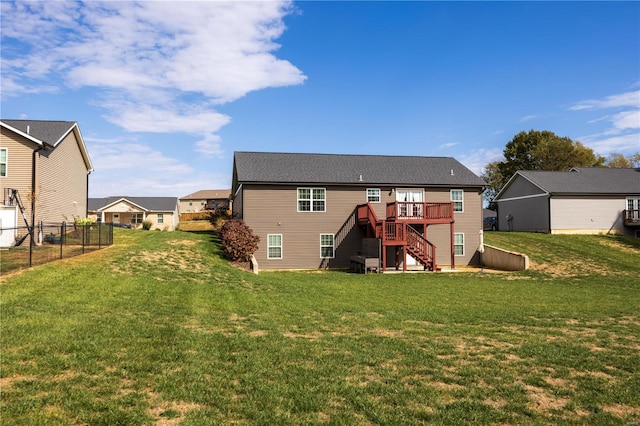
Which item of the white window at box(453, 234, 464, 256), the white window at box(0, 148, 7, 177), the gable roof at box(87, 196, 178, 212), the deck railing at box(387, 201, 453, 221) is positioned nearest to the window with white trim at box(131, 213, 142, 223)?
the gable roof at box(87, 196, 178, 212)

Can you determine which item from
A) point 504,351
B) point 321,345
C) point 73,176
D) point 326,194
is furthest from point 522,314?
point 73,176

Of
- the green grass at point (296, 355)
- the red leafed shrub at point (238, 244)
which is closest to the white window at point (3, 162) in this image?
the green grass at point (296, 355)

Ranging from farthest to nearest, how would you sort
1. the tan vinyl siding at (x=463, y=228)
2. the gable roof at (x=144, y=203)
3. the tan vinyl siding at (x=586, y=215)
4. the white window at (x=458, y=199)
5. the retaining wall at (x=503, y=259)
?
the gable roof at (x=144, y=203) → the tan vinyl siding at (x=586, y=215) → the white window at (x=458, y=199) → the tan vinyl siding at (x=463, y=228) → the retaining wall at (x=503, y=259)

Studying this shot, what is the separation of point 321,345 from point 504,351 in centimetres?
334

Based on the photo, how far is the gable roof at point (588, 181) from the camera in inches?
1506

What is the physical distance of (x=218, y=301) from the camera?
41.3ft

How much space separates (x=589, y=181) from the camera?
132ft

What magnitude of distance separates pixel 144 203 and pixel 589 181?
54.7 metres

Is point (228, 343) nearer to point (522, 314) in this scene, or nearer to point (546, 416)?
point (546, 416)

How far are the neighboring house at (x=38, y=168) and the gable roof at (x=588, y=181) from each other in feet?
121

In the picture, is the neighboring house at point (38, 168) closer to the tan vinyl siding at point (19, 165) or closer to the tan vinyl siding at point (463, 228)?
the tan vinyl siding at point (19, 165)

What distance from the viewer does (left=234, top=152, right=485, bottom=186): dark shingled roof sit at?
27734mm

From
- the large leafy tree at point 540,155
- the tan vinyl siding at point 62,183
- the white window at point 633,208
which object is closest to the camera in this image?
the tan vinyl siding at point 62,183

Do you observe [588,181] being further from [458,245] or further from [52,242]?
[52,242]
